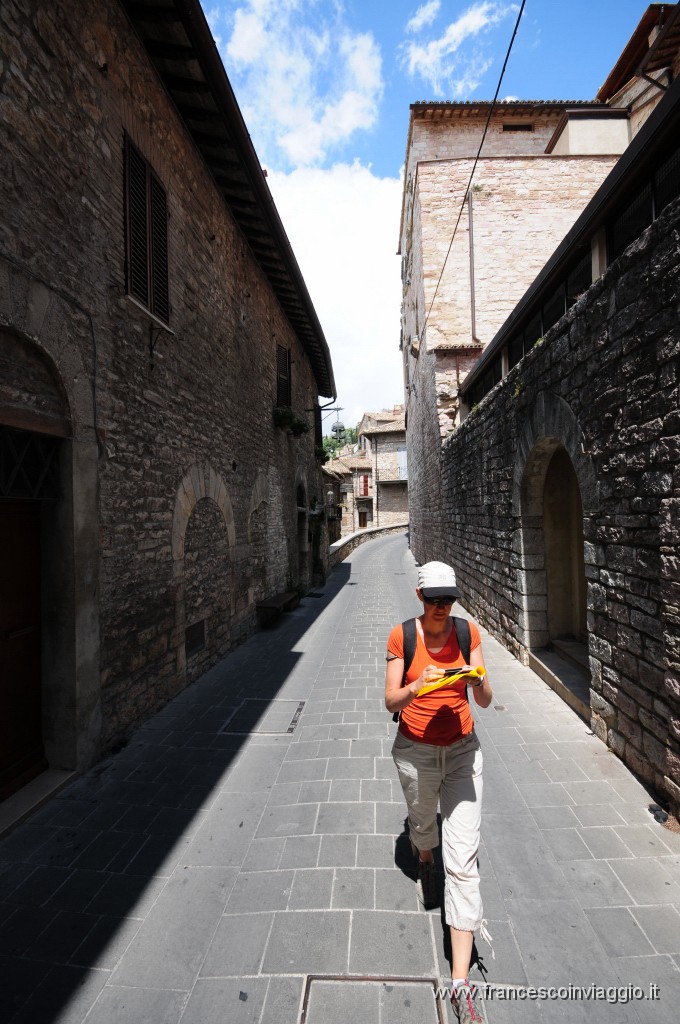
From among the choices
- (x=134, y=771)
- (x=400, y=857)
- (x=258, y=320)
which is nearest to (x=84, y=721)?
(x=134, y=771)

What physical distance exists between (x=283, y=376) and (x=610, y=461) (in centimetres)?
855

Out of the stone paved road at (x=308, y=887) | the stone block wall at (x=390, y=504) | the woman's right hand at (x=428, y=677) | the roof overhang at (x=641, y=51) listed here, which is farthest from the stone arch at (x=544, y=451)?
the stone block wall at (x=390, y=504)

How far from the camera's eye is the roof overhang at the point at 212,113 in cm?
465

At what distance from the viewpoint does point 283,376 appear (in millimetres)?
11086

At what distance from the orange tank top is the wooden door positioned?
2.78 m

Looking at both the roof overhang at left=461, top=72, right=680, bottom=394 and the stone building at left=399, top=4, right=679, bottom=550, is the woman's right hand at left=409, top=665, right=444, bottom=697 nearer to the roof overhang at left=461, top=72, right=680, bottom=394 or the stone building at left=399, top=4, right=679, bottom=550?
the roof overhang at left=461, top=72, right=680, bottom=394

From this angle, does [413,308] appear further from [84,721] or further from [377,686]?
[84,721]

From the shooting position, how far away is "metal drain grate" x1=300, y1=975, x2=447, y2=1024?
73.3 inches

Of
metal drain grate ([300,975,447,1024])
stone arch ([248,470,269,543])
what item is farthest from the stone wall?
stone arch ([248,470,269,543])

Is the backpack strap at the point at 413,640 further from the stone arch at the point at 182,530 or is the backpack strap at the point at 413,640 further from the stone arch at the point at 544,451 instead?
the stone arch at the point at 182,530

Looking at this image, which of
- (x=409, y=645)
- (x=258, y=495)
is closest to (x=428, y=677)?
(x=409, y=645)

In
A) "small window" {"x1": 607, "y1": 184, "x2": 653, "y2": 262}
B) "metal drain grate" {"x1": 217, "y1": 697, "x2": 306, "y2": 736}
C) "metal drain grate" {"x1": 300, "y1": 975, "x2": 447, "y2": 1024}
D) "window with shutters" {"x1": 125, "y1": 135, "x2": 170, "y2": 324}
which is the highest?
"window with shutters" {"x1": 125, "y1": 135, "x2": 170, "y2": 324}

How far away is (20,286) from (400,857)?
13.6 feet

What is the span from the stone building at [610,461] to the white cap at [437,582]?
1623 mm
